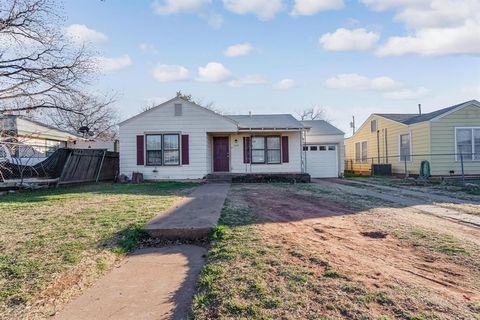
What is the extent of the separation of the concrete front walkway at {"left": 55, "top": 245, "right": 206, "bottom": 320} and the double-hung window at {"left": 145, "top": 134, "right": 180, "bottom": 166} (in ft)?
37.9

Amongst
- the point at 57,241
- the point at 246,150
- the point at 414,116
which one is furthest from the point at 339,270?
the point at 414,116

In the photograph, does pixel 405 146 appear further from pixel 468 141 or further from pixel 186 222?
pixel 186 222

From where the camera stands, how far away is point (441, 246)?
14.7ft

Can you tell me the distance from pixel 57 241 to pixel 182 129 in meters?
11.3

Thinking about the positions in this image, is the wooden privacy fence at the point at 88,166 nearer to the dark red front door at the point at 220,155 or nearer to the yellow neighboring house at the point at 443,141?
the dark red front door at the point at 220,155

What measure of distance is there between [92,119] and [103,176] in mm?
19440

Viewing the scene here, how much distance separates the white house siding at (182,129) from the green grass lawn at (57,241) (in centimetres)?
759

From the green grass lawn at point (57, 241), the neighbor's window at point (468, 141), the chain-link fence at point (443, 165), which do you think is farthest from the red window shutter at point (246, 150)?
the neighbor's window at point (468, 141)

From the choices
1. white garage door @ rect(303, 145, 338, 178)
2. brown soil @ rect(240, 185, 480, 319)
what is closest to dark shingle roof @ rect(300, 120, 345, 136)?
white garage door @ rect(303, 145, 338, 178)

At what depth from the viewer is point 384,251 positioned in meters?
4.32

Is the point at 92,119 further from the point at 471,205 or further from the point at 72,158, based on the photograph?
the point at 471,205

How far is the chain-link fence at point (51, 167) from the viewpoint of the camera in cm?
1216

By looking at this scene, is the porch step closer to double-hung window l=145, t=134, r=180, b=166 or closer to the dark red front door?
the dark red front door

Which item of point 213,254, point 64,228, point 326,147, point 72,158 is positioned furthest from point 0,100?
point 326,147
